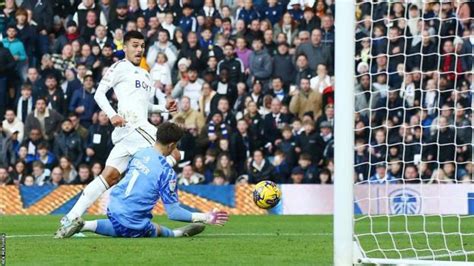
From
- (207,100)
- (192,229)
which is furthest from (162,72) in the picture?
(192,229)

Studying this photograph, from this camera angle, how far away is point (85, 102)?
22609 mm

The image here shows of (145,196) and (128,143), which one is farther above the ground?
(128,143)

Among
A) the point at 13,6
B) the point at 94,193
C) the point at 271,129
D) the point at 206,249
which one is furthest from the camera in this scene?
the point at 13,6

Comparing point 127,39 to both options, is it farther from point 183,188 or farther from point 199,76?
point 199,76

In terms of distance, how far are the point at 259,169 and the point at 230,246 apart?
9.92 m

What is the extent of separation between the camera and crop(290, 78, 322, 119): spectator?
22.2m

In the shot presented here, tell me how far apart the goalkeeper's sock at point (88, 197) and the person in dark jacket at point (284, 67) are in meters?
9.62

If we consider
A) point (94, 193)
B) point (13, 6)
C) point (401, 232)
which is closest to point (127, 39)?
point (94, 193)

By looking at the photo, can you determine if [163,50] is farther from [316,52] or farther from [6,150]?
[6,150]

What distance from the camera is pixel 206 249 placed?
1112 cm

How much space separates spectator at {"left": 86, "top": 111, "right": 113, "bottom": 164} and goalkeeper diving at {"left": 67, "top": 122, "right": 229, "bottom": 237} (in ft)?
30.7

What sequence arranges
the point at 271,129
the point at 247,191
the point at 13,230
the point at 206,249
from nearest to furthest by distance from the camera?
the point at 206,249 → the point at 13,230 → the point at 247,191 → the point at 271,129

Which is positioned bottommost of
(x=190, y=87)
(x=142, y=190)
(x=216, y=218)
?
(x=216, y=218)

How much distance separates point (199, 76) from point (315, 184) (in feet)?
12.0
